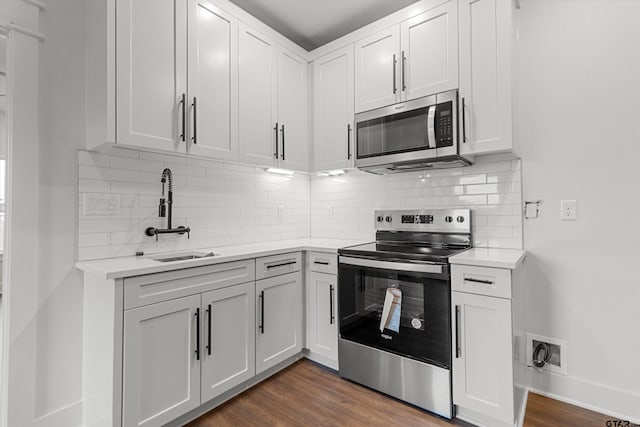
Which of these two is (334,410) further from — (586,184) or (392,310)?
(586,184)

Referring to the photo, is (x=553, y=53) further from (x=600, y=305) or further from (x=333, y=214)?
(x=333, y=214)

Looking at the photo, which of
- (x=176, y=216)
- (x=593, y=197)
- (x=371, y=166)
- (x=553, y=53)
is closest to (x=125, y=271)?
(x=176, y=216)

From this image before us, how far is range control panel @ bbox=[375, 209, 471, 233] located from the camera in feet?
7.48


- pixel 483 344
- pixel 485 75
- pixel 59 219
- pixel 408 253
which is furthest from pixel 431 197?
pixel 59 219

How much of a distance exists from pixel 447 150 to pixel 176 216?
6.11 feet

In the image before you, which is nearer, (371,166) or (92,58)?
(92,58)

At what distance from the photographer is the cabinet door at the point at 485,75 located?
1.89 metres

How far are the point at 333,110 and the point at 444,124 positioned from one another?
99 centimetres

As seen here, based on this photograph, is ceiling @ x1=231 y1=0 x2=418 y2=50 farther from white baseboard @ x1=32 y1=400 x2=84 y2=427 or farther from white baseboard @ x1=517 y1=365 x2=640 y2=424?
white baseboard @ x1=32 y1=400 x2=84 y2=427

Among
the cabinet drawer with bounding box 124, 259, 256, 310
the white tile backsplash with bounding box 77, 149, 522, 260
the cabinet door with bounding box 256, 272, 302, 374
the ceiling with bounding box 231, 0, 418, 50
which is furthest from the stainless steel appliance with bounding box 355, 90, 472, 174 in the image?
the cabinet drawer with bounding box 124, 259, 256, 310

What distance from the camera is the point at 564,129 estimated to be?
2.02m

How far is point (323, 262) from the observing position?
2.41m

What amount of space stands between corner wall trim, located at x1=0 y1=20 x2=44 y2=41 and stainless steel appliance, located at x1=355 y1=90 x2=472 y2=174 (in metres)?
1.96

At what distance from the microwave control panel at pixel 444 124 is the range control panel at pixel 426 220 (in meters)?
0.54
